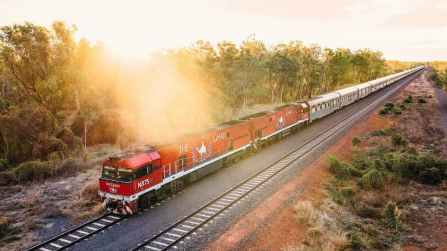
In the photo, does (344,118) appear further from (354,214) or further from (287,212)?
(287,212)

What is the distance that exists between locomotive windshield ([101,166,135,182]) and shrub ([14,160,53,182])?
444 inches

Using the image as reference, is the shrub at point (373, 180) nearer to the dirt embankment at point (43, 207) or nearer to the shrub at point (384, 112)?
the dirt embankment at point (43, 207)

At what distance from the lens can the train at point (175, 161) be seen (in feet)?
55.3

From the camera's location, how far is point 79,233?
606 inches

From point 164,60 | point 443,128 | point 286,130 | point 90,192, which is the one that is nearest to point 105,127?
point 164,60

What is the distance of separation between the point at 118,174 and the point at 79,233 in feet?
11.0

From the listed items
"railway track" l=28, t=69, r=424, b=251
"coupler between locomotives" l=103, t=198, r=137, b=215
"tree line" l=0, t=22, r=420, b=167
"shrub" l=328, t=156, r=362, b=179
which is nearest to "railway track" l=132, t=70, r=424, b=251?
"railway track" l=28, t=69, r=424, b=251

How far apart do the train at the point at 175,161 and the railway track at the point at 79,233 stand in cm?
62

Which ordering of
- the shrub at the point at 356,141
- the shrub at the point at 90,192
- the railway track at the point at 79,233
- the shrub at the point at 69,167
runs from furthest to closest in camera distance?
1. the shrub at the point at 356,141
2. the shrub at the point at 69,167
3. the shrub at the point at 90,192
4. the railway track at the point at 79,233

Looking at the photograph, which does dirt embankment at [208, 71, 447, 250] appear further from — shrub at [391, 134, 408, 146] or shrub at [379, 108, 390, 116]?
shrub at [379, 108, 390, 116]

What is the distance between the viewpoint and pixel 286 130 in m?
36.6

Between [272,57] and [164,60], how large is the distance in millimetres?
35683

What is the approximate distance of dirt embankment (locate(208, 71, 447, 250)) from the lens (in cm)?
1455

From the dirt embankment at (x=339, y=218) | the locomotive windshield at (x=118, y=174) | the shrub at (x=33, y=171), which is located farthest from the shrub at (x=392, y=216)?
the shrub at (x=33, y=171)
